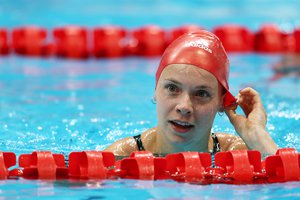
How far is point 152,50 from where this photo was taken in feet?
28.5

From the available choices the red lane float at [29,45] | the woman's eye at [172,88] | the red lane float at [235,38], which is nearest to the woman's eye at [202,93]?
the woman's eye at [172,88]

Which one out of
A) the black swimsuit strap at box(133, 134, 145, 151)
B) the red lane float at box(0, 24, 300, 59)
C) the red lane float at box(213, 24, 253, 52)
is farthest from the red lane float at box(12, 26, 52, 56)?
the black swimsuit strap at box(133, 134, 145, 151)

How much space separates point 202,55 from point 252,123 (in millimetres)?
532

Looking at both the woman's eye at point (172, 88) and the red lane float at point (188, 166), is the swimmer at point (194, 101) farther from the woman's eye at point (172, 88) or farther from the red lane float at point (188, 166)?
the red lane float at point (188, 166)

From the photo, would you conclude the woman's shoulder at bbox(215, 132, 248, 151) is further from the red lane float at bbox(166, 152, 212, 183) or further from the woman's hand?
the red lane float at bbox(166, 152, 212, 183)

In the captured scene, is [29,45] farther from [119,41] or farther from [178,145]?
[178,145]

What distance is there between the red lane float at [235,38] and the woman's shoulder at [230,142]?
16.5 ft

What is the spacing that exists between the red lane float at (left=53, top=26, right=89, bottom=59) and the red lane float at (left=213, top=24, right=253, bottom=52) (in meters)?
1.84

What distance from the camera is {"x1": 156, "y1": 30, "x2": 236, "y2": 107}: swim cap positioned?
3.30 meters

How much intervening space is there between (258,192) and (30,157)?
1.15m

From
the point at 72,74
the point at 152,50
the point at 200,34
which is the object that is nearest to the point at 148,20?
the point at 152,50

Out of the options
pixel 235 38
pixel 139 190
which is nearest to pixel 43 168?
pixel 139 190

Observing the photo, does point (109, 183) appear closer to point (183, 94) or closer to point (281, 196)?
point (183, 94)

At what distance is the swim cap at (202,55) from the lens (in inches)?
130
